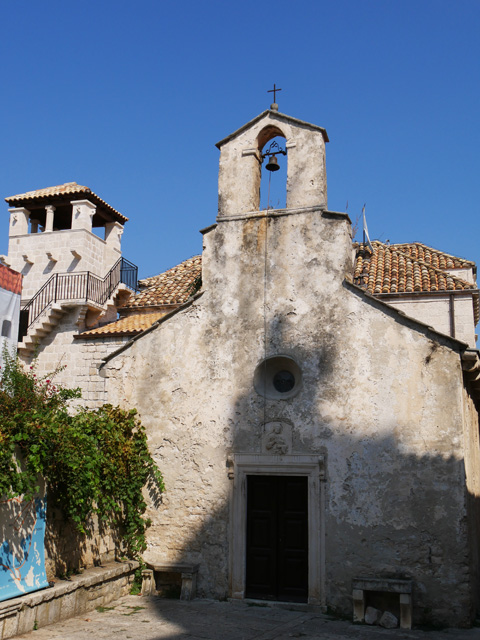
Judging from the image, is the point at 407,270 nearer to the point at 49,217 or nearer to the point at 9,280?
the point at 9,280

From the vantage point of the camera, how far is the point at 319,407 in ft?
31.3

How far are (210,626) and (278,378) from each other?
3867 mm

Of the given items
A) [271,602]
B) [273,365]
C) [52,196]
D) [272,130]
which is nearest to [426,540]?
[271,602]

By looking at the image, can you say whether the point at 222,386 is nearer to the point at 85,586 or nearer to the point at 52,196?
the point at 85,586

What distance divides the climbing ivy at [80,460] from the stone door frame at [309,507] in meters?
1.37

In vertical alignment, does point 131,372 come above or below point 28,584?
above

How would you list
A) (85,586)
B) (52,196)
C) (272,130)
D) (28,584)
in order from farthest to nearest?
(52,196), (272,130), (85,586), (28,584)

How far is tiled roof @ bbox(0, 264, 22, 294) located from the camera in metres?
20.0

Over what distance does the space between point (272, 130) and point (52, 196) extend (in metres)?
14.8

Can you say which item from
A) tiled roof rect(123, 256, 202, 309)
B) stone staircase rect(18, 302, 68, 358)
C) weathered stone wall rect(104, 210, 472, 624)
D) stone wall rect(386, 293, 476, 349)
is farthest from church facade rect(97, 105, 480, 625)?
stone staircase rect(18, 302, 68, 358)

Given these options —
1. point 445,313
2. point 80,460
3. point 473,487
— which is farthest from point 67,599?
point 445,313

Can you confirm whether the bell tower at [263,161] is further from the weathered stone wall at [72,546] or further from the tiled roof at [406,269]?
the tiled roof at [406,269]

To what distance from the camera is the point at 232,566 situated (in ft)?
31.3

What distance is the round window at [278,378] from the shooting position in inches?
388
